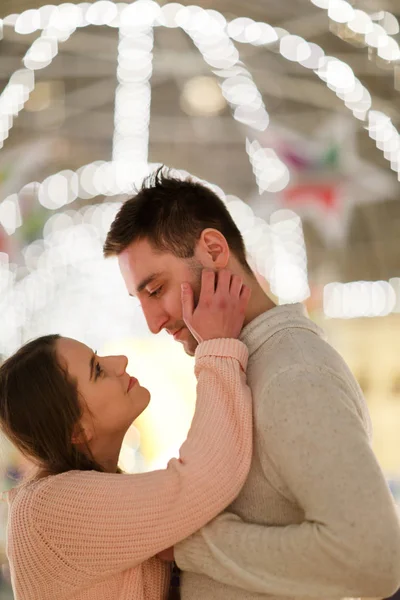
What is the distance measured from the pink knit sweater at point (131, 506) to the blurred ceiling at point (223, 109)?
3794mm

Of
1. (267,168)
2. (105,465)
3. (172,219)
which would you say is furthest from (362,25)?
(105,465)

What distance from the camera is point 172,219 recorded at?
170 centimetres

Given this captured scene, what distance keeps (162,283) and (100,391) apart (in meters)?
0.26

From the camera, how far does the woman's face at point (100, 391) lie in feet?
5.26

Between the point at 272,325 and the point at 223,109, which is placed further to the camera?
the point at 223,109

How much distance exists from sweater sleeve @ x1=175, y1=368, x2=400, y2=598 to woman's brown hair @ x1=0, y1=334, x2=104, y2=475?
0.37 metres

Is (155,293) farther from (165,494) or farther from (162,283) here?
(165,494)

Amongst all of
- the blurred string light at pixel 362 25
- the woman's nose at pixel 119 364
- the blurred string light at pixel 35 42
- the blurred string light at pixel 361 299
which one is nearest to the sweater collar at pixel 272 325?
the woman's nose at pixel 119 364

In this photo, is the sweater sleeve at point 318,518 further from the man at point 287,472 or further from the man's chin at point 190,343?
the man's chin at point 190,343

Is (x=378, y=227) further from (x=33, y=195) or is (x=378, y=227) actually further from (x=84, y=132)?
(x=33, y=195)

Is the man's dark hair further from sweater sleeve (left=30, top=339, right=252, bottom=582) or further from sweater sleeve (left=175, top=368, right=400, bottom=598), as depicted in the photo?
sweater sleeve (left=175, top=368, right=400, bottom=598)

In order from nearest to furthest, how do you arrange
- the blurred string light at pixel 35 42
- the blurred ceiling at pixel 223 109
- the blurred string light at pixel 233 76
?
1. the blurred string light at pixel 35 42
2. the blurred string light at pixel 233 76
3. the blurred ceiling at pixel 223 109

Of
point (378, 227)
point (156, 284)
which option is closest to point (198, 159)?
point (378, 227)

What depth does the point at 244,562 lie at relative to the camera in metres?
1.31
